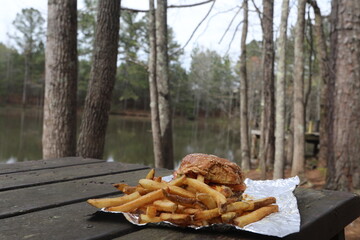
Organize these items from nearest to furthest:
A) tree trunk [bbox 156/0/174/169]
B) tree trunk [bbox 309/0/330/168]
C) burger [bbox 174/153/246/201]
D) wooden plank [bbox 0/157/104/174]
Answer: burger [bbox 174/153/246/201] < wooden plank [bbox 0/157/104/174] < tree trunk [bbox 156/0/174/169] < tree trunk [bbox 309/0/330/168]

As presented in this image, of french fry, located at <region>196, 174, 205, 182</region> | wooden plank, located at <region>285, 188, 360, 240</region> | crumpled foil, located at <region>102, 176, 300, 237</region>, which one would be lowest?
wooden plank, located at <region>285, 188, 360, 240</region>

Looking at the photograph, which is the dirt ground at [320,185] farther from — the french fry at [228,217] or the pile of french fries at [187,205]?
the french fry at [228,217]

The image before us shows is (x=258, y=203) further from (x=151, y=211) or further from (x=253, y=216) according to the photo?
(x=151, y=211)

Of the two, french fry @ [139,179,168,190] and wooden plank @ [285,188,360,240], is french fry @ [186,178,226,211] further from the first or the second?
wooden plank @ [285,188,360,240]

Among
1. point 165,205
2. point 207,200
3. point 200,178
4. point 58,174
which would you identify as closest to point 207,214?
point 207,200

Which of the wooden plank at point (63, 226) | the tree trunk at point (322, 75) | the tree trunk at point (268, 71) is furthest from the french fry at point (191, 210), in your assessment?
the tree trunk at point (322, 75)

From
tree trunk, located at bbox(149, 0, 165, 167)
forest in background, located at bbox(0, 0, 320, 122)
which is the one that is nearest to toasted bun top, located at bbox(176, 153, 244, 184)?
tree trunk, located at bbox(149, 0, 165, 167)
